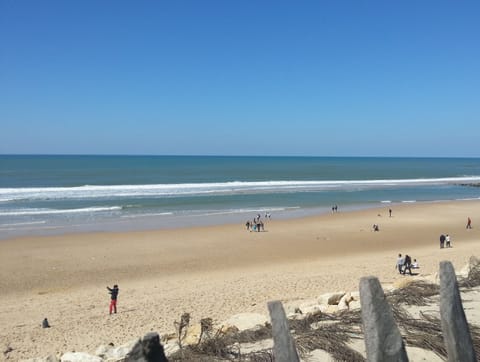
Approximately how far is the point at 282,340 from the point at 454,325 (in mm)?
1524

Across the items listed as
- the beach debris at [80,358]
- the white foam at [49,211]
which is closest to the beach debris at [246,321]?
the beach debris at [80,358]

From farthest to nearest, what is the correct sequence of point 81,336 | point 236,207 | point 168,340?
point 236,207, point 81,336, point 168,340

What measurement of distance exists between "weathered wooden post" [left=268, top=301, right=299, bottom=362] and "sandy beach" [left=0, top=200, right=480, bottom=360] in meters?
8.13

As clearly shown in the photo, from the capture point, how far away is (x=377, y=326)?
3119mm

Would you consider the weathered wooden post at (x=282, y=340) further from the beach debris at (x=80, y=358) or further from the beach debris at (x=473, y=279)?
the beach debris at (x=473, y=279)

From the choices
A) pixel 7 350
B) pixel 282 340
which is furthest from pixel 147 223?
pixel 282 340

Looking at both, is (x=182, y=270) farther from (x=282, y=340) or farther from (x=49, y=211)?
(x=49, y=211)

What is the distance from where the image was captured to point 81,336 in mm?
10773

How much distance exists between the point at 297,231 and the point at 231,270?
431 inches

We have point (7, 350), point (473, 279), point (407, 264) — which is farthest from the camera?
point (407, 264)

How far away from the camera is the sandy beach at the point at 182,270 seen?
38.6ft

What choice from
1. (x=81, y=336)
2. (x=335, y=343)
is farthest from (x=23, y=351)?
(x=335, y=343)

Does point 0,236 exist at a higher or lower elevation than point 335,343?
lower

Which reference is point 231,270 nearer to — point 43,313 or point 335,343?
point 43,313
